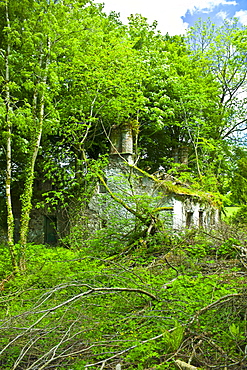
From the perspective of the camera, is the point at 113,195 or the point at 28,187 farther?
the point at 113,195

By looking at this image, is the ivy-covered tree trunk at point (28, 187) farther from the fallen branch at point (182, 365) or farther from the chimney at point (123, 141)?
the fallen branch at point (182, 365)

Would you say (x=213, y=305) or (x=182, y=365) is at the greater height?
(x=213, y=305)

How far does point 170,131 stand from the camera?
19.7 m

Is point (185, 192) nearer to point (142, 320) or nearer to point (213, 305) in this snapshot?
point (142, 320)

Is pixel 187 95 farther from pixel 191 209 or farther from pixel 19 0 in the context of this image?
pixel 19 0

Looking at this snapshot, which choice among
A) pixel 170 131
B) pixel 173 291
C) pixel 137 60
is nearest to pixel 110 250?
pixel 173 291

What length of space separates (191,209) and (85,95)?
6.12 m

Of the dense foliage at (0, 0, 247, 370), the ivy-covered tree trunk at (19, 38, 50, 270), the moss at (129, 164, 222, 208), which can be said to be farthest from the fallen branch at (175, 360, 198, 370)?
the moss at (129, 164, 222, 208)

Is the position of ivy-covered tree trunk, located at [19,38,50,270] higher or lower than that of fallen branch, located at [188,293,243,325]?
higher

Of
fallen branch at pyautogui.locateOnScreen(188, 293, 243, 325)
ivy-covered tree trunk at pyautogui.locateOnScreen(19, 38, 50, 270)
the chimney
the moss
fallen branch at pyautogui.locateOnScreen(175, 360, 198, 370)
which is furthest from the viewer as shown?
the chimney

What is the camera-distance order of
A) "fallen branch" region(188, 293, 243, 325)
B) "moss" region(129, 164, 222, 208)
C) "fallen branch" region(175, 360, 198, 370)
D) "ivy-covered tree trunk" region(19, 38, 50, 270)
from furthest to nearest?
"moss" region(129, 164, 222, 208)
"ivy-covered tree trunk" region(19, 38, 50, 270)
"fallen branch" region(188, 293, 243, 325)
"fallen branch" region(175, 360, 198, 370)

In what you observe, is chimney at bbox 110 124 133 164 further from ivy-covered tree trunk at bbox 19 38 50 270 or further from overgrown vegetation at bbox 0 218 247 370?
overgrown vegetation at bbox 0 218 247 370

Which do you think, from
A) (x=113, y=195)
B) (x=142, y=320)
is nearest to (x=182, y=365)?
(x=142, y=320)

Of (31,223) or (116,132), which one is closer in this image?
(116,132)
